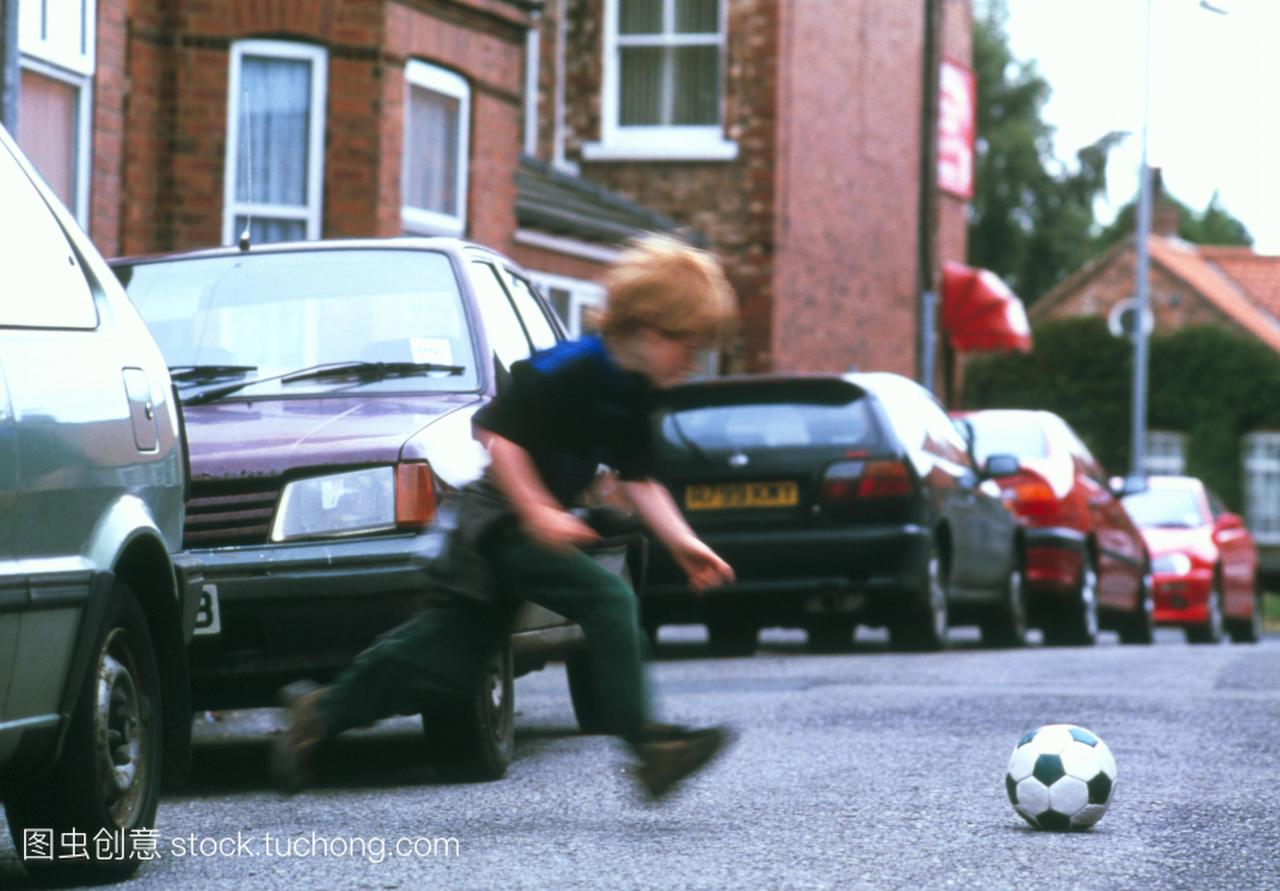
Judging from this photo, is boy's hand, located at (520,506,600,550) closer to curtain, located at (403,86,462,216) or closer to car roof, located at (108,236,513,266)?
car roof, located at (108,236,513,266)

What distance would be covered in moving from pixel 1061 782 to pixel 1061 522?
420 inches

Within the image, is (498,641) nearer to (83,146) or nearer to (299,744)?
(299,744)

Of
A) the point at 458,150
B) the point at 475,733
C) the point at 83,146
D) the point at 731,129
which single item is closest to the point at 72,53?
the point at 83,146

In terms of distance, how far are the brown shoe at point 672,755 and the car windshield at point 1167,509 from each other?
59.5 feet

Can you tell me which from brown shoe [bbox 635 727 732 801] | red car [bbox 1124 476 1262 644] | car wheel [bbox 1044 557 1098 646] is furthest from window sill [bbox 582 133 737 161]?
brown shoe [bbox 635 727 732 801]

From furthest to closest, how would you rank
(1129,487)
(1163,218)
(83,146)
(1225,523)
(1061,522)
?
(1163,218)
(1225,523)
(1129,487)
(1061,522)
(83,146)

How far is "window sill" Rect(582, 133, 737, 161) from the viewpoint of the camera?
26172 mm

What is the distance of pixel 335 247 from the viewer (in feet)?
28.5

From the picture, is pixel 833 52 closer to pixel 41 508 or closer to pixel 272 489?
pixel 272 489

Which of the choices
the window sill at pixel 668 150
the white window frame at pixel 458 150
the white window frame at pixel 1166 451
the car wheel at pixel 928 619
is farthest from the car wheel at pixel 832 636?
the white window frame at pixel 1166 451

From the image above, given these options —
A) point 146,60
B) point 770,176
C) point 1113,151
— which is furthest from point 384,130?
point 1113,151

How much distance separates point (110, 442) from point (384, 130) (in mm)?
12060

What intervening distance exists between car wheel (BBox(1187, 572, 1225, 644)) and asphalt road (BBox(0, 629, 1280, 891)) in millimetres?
11503

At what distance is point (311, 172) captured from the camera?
57.0 ft
